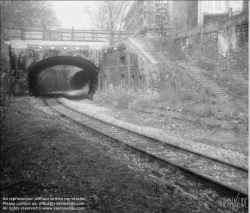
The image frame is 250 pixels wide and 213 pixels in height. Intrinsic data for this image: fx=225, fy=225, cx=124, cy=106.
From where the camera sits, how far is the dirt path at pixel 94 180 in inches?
135

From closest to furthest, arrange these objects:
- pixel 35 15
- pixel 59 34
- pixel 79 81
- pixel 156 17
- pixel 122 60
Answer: pixel 122 60, pixel 59 34, pixel 156 17, pixel 79 81, pixel 35 15

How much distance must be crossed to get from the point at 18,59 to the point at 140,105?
12.5 metres

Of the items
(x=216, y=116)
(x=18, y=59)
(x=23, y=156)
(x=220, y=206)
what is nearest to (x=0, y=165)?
(x=23, y=156)

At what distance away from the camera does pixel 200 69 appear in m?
14.6

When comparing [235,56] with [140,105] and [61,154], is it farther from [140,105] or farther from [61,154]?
[61,154]

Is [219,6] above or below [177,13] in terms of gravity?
below

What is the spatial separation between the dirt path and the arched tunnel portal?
1574 cm

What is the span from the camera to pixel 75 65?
24547 millimetres

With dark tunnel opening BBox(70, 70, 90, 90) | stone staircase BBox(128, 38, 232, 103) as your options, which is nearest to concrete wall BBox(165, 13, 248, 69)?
stone staircase BBox(128, 38, 232, 103)

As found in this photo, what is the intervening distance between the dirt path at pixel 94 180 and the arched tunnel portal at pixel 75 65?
1574 cm

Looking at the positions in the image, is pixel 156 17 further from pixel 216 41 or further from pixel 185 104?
pixel 185 104

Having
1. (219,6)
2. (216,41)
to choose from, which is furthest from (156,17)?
(216,41)

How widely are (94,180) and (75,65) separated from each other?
71.3 feet

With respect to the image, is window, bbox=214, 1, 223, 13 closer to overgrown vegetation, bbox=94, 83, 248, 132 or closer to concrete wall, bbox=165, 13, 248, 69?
concrete wall, bbox=165, 13, 248, 69
